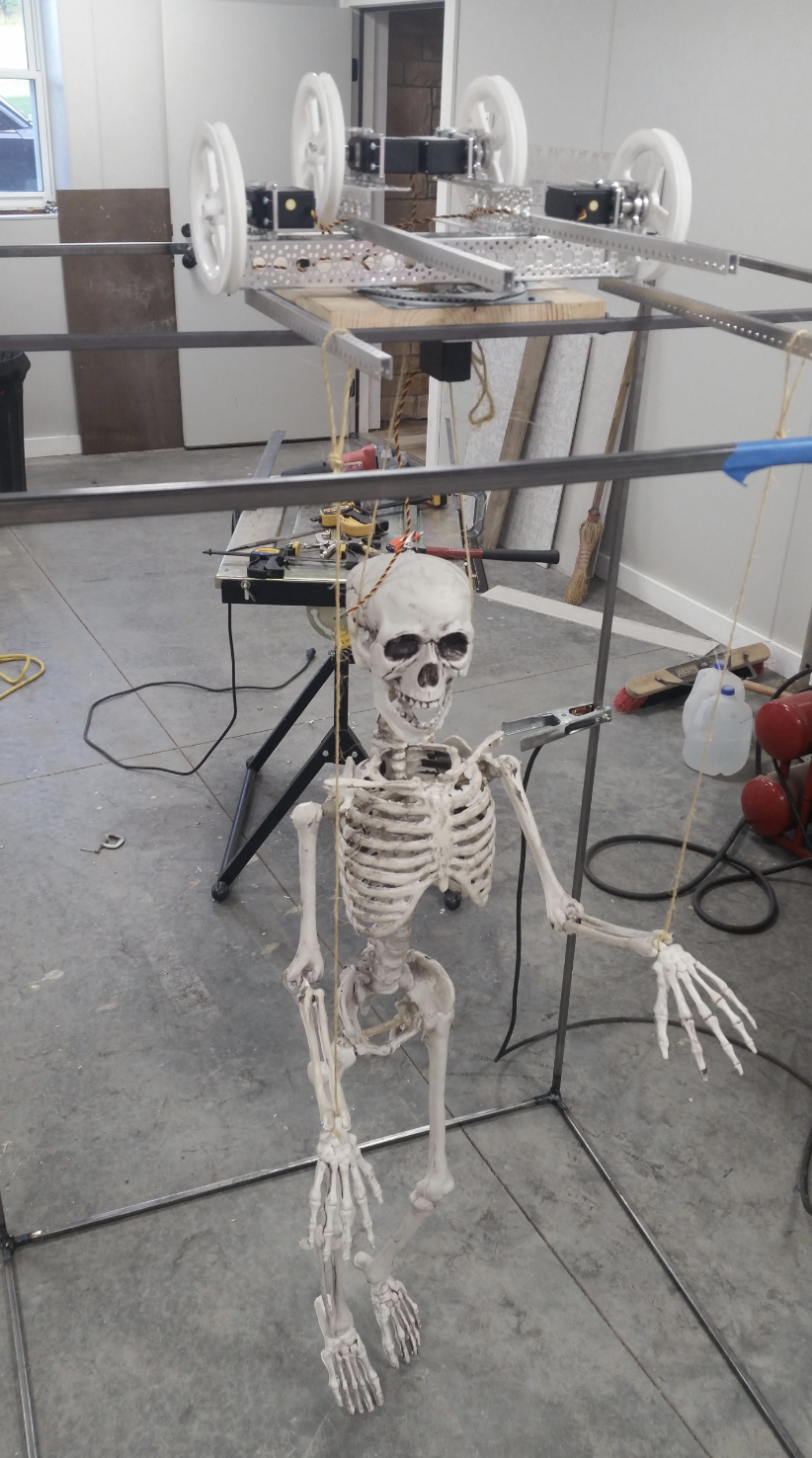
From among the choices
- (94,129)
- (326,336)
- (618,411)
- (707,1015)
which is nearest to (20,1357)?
(707,1015)

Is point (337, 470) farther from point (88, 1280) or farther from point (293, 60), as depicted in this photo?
Result: point (293, 60)

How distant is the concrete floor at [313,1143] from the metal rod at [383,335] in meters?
1.65

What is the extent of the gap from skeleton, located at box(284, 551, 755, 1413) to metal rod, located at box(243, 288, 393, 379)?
347mm

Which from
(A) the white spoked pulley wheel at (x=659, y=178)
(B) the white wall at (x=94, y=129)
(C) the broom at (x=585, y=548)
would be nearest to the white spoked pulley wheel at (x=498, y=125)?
(A) the white spoked pulley wheel at (x=659, y=178)

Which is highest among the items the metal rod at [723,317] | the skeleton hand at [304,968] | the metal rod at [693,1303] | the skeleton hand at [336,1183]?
the metal rod at [723,317]

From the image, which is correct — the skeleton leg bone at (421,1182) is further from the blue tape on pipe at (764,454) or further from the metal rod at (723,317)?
the metal rod at (723,317)

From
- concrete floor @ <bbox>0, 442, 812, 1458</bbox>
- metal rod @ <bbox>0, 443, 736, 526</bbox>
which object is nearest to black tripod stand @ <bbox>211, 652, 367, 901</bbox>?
concrete floor @ <bbox>0, 442, 812, 1458</bbox>

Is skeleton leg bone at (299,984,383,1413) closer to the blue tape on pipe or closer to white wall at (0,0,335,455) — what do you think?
the blue tape on pipe

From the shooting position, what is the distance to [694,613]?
17.0 ft

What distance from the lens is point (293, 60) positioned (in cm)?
671

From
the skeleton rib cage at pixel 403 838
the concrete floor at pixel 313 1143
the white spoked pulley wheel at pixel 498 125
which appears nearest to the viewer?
the skeleton rib cage at pixel 403 838

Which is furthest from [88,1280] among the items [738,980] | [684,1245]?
[738,980]

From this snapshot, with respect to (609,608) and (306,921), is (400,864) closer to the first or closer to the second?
(306,921)

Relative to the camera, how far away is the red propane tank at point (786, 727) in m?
3.62
